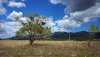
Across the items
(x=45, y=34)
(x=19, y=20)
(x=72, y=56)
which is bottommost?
(x=72, y=56)

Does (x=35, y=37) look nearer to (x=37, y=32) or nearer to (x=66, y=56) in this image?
(x=37, y=32)

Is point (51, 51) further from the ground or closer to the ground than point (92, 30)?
closer to the ground

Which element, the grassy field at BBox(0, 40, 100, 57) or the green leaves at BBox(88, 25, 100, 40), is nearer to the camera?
the grassy field at BBox(0, 40, 100, 57)

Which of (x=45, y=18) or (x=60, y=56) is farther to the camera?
(x=45, y=18)

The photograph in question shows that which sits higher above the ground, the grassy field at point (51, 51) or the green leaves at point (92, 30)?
the green leaves at point (92, 30)

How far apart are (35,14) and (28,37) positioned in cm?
507

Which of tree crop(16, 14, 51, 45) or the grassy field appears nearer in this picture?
the grassy field

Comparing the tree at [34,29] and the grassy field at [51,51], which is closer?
the grassy field at [51,51]

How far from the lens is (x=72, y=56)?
2056 centimetres

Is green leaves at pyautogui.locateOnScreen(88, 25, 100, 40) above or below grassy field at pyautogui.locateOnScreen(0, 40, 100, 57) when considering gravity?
above

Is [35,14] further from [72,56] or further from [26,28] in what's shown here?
[72,56]

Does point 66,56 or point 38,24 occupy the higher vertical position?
point 38,24

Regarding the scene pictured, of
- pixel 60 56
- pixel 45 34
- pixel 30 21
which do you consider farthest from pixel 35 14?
pixel 60 56

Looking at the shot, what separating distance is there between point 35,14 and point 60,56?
88.7 ft
